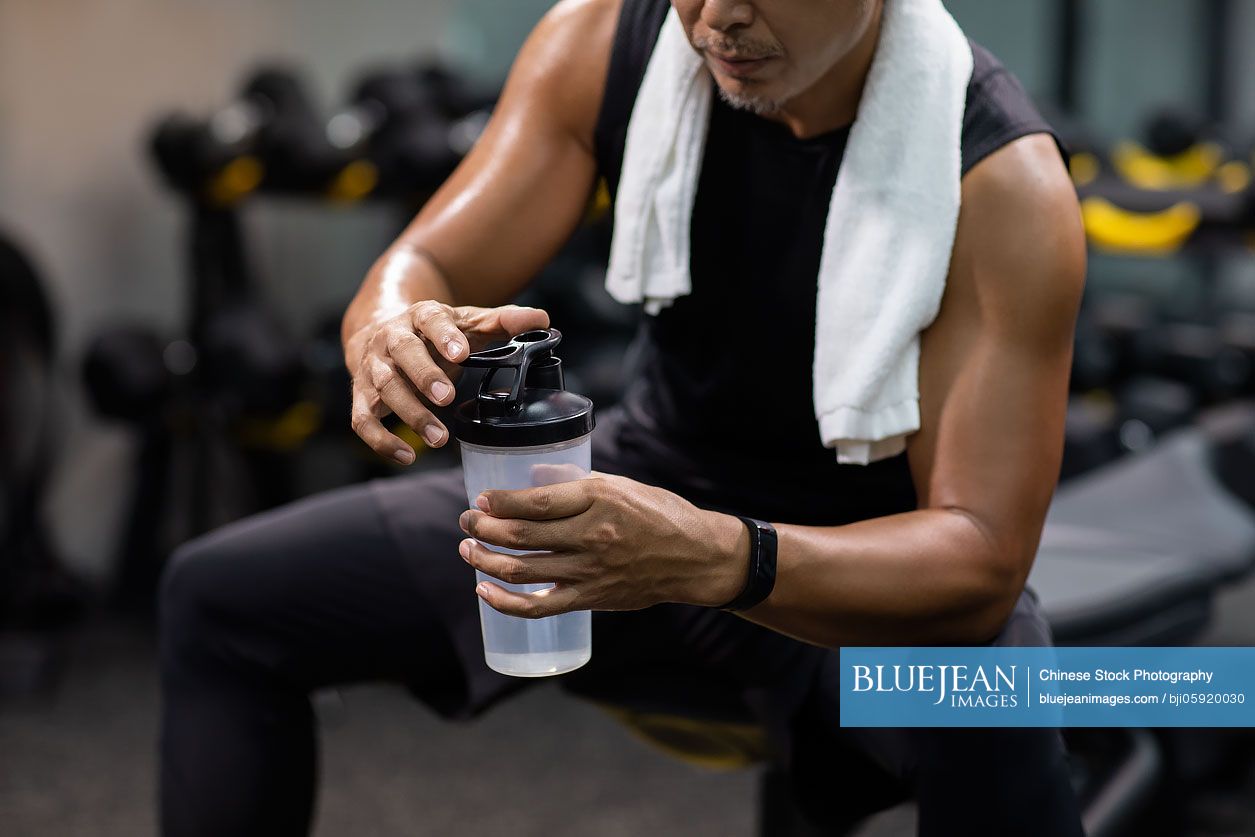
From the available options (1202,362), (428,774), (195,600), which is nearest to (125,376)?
(428,774)

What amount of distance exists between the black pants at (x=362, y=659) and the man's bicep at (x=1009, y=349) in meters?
0.15

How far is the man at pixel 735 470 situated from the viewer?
1027mm

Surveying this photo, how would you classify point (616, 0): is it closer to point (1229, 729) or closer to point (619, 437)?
point (619, 437)

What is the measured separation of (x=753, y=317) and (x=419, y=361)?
378 mm

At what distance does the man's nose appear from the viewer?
3.29 feet

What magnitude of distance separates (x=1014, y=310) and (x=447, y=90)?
86.5 inches

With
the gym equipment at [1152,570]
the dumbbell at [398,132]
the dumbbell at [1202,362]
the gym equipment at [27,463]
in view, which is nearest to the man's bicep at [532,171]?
the gym equipment at [1152,570]

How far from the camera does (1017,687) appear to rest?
41.8 inches

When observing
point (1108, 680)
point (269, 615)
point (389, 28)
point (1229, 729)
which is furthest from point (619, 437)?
point (389, 28)

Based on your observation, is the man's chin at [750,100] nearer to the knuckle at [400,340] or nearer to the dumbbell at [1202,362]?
the knuckle at [400,340]

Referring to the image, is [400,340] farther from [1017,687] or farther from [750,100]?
[1017,687]

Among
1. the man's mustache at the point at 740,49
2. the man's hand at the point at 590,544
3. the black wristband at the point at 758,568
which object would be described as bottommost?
the black wristband at the point at 758,568

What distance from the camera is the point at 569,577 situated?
82 cm

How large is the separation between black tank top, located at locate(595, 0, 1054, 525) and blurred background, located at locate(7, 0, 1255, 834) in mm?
666
